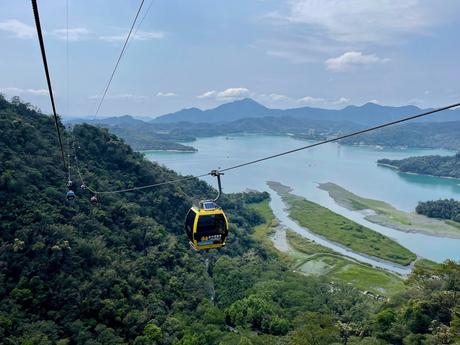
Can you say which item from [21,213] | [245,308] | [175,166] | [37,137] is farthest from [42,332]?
[175,166]

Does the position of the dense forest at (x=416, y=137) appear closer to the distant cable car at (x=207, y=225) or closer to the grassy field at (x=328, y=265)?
the grassy field at (x=328, y=265)

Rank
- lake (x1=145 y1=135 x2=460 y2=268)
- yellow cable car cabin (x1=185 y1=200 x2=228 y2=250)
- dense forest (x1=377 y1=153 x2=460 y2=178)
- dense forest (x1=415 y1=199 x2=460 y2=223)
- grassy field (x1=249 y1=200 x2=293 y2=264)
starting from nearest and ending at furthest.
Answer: yellow cable car cabin (x1=185 y1=200 x2=228 y2=250) < grassy field (x1=249 y1=200 x2=293 y2=264) < lake (x1=145 y1=135 x2=460 y2=268) < dense forest (x1=415 y1=199 x2=460 y2=223) < dense forest (x1=377 y1=153 x2=460 y2=178)

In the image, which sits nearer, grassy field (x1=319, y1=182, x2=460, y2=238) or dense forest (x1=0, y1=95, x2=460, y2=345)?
dense forest (x1=0, y1=95, x2=460, y2=345)

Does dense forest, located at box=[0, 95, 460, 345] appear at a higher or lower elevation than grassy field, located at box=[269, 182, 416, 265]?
higher

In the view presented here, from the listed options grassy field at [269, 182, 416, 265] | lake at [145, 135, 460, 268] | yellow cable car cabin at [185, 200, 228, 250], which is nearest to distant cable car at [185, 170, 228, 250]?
yellow cable car cabin at [185, 200, 228, 250]

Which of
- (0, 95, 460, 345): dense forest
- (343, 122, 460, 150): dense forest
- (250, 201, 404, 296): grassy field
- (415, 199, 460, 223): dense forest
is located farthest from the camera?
(343, 122, 460, 150): dense forest

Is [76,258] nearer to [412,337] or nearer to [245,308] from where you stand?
[245,308]

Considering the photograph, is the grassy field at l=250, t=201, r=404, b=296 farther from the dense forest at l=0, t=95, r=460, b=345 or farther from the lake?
the lake
